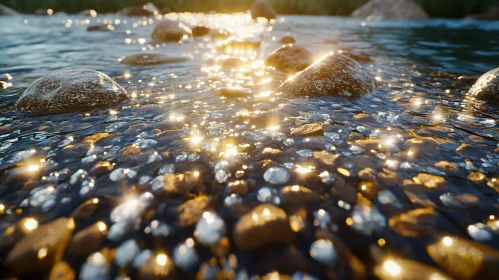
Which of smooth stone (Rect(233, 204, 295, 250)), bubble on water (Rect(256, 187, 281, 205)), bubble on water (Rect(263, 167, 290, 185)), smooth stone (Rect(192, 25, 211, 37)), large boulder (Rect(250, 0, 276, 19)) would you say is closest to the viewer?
smooth stone (Rect(233, 204, 295, 250))

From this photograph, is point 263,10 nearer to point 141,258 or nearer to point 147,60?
point 147,60

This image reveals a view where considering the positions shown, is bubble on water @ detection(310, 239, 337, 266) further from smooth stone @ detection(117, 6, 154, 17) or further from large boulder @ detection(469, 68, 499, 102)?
smooth stone @ detection(117, 6, 154, 17)

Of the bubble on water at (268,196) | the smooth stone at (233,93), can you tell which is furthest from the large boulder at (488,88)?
the bubble on water at (268,196)

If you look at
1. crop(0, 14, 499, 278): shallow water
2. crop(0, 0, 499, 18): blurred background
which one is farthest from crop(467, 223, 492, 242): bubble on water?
crop(0, 0, 499, 18): blurred background

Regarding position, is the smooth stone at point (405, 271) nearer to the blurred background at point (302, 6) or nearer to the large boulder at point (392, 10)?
the large boulder at point (392, 10)

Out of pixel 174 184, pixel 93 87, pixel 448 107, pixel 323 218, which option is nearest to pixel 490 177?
pixel 323 218

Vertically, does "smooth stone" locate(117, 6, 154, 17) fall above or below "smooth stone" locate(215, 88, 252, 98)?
above
